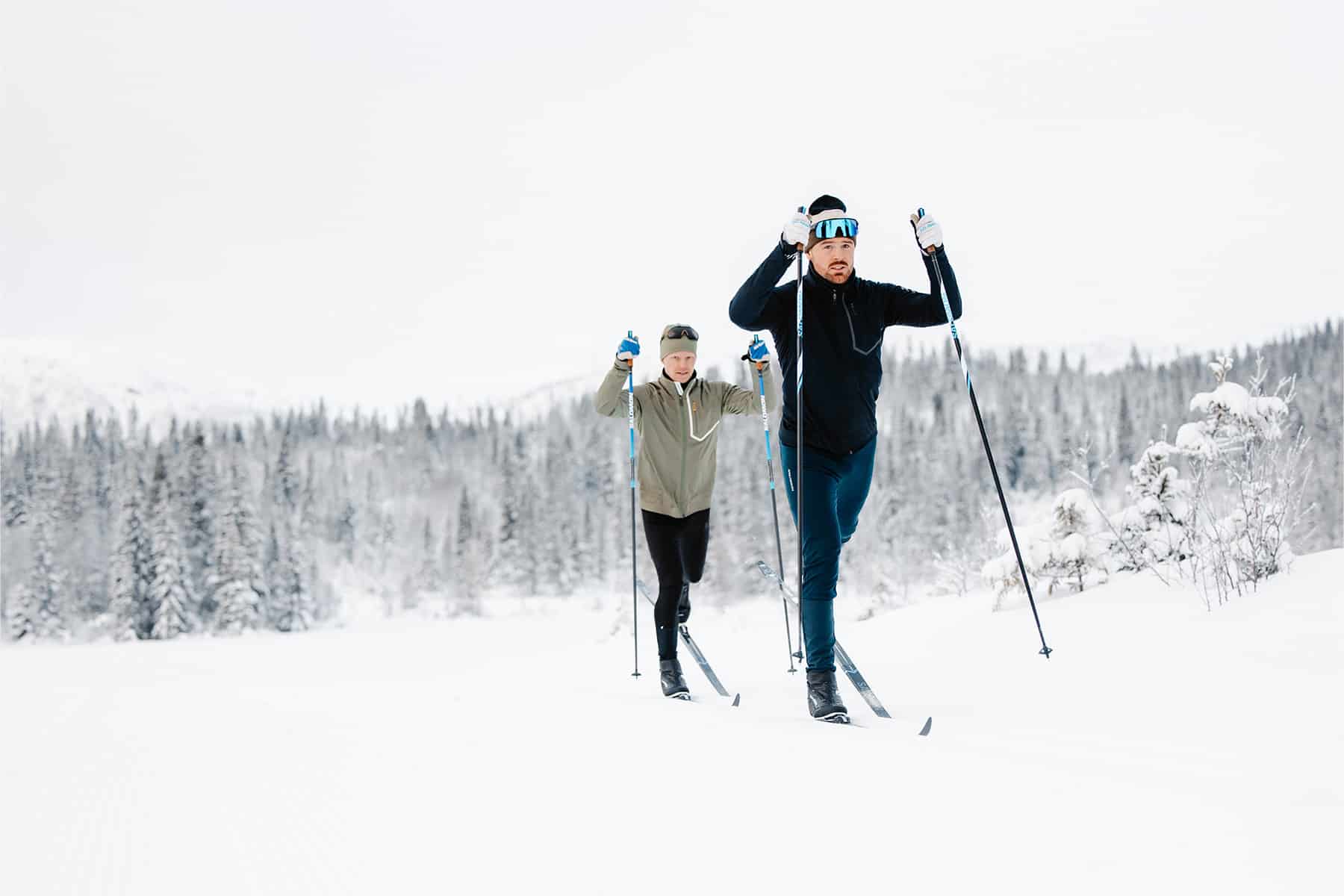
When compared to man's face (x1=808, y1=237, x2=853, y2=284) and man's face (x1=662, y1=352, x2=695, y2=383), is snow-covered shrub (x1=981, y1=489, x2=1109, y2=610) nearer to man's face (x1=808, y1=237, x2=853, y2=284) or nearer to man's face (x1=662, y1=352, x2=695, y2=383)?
man's face (x1=662, y1=352, x2=695, y2=383)

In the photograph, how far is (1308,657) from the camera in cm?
431

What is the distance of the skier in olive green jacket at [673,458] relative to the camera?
17.9ft

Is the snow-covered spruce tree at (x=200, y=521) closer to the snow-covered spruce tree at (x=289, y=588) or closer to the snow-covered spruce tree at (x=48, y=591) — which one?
the snow-covered spruce tree at (x=289, y=588)

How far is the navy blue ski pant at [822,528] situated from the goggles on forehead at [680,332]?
1.54m

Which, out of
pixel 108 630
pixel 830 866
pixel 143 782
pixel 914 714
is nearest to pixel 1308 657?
pixel 914 714

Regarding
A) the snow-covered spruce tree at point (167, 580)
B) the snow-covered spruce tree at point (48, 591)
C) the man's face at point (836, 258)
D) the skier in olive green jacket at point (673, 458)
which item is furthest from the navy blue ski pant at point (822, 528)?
the snow-covered spruce tree at point (48, 591)

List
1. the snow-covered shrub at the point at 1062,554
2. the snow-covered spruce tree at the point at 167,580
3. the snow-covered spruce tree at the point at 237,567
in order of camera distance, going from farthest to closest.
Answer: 1. the snow-covered spruce tree at the point at 237,567
2. the snow-covered spruce tree at the point at 167,580
3. the snow-covered shrub at the point at 1062,554

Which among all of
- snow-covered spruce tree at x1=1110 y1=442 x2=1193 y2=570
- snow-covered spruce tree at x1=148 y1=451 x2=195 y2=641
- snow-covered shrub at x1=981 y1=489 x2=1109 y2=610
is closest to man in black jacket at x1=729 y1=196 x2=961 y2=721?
snow-covered shrub at x1=981 y1=489 x2=1109 y2=610

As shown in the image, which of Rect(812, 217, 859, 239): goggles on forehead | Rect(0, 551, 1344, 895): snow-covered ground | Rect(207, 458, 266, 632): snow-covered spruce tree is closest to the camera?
Rect(0, 551, 1344, 895): snow-covered ground

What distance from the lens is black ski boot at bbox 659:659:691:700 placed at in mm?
5098

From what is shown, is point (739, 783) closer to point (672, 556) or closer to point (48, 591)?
point (672, 556)

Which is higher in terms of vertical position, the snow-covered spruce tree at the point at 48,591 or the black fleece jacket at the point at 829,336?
the black fleece jacket at the point at 829,336

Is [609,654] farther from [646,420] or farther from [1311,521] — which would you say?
A: [1311,521]

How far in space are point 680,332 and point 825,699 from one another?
8.54 feet
